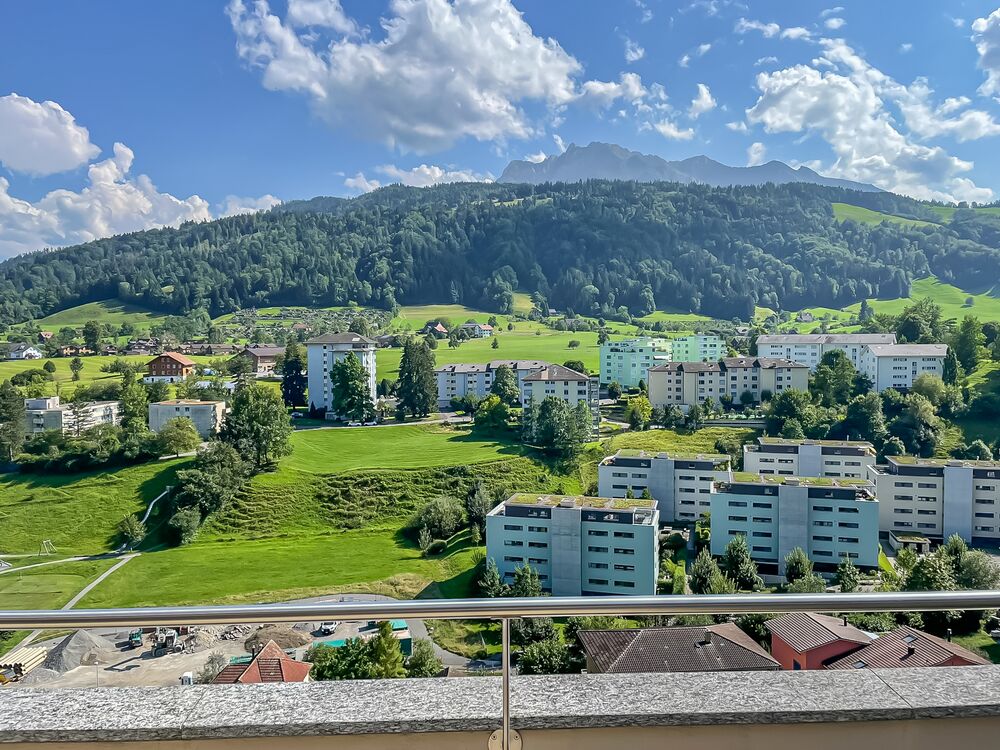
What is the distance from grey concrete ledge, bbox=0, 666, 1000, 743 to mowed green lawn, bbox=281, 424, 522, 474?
57.5 feet

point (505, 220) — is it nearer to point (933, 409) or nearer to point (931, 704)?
point (933, 409)

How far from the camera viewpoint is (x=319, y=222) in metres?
65.1

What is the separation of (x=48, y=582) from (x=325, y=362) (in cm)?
1227

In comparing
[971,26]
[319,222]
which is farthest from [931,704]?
[319,222]

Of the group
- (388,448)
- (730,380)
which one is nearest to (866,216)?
(730,380)

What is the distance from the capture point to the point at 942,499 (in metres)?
14.9

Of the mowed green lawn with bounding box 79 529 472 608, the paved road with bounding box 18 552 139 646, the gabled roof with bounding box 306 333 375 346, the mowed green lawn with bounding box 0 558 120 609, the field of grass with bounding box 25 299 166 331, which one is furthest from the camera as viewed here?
the field of grass with bounding box 25 299 166 331

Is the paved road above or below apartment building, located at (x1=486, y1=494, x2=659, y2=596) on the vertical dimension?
below

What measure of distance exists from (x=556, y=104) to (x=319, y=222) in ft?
96.9

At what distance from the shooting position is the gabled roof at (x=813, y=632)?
4.96 feet

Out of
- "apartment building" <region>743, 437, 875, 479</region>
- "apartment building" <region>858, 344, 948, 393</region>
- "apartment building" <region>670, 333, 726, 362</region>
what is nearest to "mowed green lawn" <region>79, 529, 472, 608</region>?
"apartment building" <region>743, 437, 875, 479</region>

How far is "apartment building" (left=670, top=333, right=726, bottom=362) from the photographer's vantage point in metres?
31.9

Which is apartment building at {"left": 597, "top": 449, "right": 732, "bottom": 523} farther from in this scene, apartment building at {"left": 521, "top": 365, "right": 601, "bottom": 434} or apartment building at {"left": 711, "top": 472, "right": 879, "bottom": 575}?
apartment building at {"left": 521, "top": 365, "right": 601, "bottom": 434}

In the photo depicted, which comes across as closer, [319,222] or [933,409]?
[933,409]
